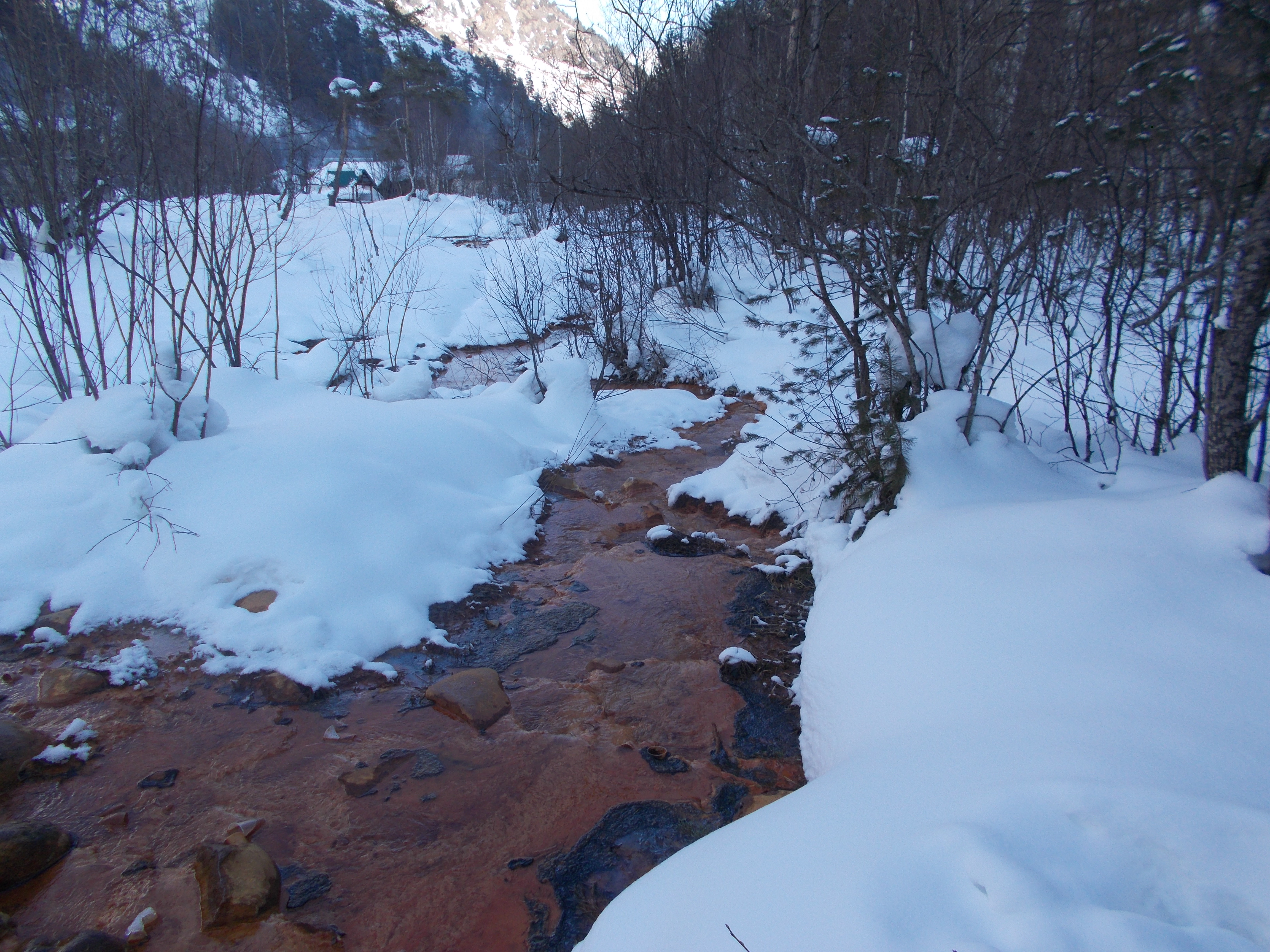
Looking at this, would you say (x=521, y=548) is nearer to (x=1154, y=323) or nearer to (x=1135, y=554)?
(x=1135, y=554)

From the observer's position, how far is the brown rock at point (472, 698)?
307 centimetres

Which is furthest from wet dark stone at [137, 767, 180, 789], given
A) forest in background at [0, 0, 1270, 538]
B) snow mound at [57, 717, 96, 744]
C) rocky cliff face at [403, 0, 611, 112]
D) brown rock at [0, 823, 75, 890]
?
rocky cliff face at [403, 0, 611, 112]

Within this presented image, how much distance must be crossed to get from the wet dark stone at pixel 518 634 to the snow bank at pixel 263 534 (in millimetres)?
204

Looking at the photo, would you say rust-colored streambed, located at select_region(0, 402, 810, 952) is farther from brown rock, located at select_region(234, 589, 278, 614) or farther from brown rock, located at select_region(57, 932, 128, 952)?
brown rock, located at select_region(234, 589, 278, 614)

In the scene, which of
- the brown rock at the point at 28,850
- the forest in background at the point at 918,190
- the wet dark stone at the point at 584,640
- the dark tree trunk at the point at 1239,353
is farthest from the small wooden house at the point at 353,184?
the dark tree trunk at the point at 1239,353

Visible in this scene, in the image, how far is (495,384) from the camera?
27.3 ft

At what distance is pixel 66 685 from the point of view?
3031 mm

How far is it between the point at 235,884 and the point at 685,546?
3230 mm

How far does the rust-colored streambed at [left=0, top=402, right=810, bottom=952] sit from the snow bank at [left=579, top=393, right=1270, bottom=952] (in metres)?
0.59

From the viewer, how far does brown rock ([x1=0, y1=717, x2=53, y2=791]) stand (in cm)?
257

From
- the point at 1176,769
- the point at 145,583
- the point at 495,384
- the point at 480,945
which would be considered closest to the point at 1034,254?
the point at 1176,769

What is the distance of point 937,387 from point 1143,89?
1.74 meters

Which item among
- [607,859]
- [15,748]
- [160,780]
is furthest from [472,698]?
[15,748]

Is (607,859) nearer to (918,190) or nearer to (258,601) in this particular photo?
(258,601)
